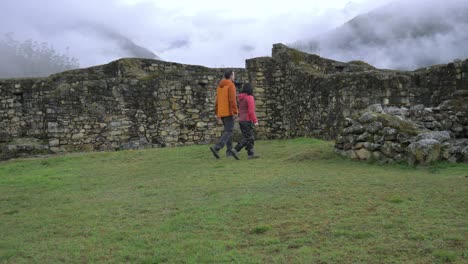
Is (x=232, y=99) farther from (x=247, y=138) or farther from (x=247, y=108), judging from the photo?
(x=247, y=138)

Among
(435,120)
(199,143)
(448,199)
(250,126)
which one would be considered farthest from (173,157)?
(448,199)

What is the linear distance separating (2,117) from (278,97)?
987 centimetres

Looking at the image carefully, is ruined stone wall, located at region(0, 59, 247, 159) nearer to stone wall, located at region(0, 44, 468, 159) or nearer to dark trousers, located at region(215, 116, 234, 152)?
stone wall, located at region(0, 44, 468, 159)

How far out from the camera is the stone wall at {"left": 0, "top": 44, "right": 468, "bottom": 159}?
1414cm

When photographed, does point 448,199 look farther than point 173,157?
No

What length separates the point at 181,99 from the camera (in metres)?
17.2

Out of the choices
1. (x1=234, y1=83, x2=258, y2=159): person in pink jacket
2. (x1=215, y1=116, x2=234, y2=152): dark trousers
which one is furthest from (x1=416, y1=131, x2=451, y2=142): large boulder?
(x1=215, y1=116, x2=234, y2=152): dark trousers

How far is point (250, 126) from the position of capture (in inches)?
465

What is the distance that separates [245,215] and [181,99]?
37.1 ft

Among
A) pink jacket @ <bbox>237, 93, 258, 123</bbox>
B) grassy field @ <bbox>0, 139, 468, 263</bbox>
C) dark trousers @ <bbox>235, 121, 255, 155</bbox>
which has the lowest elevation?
grassy field @ <bbox>0, 139, 468, 263</bbox>

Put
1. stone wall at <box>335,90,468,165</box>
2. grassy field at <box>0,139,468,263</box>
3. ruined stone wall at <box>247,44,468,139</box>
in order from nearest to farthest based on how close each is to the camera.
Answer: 1. grassy field at <box>0,139,468,263</box>
2. stone wall at <box>335,90,468,165</box>
3. ruined stone wall at <box>247,44,468,139</box>

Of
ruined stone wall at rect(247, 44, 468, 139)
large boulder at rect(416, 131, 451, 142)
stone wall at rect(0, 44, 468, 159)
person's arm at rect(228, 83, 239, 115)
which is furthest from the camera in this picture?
stone wall at rect(0, 44, 468, 159)

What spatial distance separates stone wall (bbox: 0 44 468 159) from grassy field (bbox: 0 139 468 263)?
16.0 feet

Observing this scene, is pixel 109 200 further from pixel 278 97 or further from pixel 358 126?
pixel 278 97
